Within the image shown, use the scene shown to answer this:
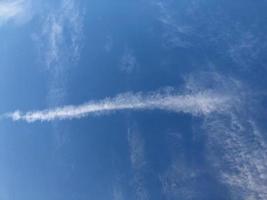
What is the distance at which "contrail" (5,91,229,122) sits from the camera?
2666cm

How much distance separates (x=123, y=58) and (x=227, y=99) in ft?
26.7

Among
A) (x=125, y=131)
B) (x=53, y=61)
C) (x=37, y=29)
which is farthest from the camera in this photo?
(x=37, y=29)

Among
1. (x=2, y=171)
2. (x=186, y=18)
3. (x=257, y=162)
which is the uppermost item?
(x=186, y=18)

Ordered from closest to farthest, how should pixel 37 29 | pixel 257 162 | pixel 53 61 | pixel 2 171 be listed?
pixel 257 162
pixel 2 171
pixel 53 61
pixel 37 29

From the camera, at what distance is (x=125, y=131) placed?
88.7 ft

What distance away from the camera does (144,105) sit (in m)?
27.7

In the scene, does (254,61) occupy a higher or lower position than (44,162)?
higher

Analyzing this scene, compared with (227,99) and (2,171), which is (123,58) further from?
(2,171)

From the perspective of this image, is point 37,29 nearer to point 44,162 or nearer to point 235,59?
point 44,162

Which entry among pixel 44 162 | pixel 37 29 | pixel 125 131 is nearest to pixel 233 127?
pixel 125 131

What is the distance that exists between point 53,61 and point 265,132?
1672 centimetres

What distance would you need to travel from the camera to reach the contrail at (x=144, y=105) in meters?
26.7

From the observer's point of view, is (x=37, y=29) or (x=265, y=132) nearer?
(x=265, y=132)

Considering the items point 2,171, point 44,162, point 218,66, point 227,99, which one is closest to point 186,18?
point 218,66
